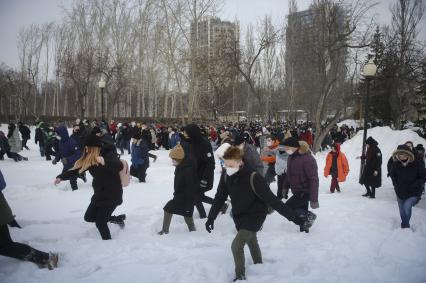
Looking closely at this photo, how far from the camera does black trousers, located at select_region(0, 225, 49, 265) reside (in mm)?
4176

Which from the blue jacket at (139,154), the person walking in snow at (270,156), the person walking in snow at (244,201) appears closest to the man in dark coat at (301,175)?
the person walking in snow at (244,201)

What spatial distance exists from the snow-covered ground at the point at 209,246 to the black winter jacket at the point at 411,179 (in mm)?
687

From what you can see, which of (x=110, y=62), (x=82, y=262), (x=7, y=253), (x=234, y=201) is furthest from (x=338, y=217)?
(x=110, y=62)

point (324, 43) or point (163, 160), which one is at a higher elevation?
point (324, 43)

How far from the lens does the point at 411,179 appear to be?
6.16m

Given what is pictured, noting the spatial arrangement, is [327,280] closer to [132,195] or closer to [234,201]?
[234,201]

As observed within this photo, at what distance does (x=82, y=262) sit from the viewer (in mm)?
4770

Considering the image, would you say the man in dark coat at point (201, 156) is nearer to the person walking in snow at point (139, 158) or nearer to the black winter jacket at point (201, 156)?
the black winter jacket at point (201, 156)

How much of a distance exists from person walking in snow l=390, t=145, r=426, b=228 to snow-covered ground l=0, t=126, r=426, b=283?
47 centimetres

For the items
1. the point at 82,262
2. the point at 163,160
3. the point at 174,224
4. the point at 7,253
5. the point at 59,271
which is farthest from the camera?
the point at 163,160

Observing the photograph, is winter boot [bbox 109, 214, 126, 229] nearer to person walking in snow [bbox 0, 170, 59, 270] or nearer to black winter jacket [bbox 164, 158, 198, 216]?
black winter jacket [bbox 164, 158, 198, 216]

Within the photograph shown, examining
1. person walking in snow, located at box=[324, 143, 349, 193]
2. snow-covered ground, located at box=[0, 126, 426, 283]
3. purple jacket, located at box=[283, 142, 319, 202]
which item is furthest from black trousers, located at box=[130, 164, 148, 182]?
purple jacket, located at box=[283, 142, 319, 202]

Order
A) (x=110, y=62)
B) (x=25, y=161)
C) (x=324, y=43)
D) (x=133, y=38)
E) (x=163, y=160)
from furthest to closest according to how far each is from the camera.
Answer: (x=133, y=38), (x=110, y=62), (x=324, y=43), (x=163, y=160), (x=25, y=161)

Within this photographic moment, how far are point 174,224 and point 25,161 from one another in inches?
466
